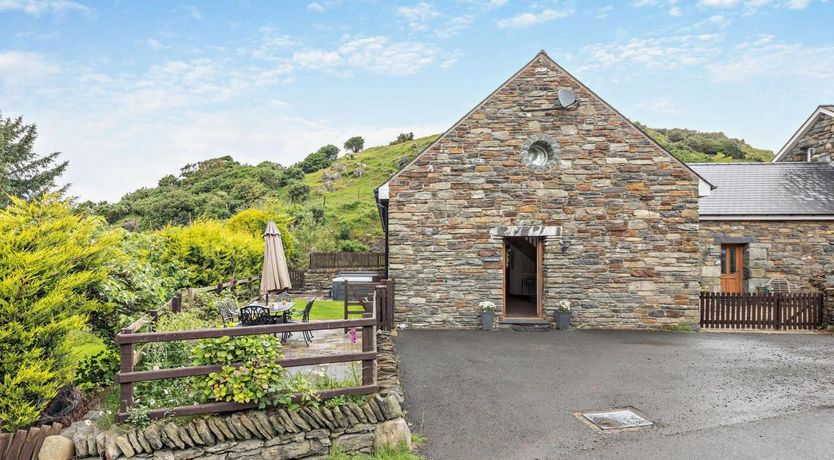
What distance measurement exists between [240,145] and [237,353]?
60894 mm

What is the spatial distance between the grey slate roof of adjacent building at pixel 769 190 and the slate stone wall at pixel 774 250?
44 centimetres

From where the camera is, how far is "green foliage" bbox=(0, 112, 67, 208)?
3074 centimetres

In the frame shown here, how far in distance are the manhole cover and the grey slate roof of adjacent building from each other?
10.6 meters

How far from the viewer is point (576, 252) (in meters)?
11.4

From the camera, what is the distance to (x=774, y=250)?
14148 millimetres

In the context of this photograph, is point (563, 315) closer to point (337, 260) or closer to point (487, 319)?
point (487, 319)

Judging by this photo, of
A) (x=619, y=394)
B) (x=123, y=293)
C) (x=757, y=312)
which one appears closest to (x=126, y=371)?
(x=123, y=293)

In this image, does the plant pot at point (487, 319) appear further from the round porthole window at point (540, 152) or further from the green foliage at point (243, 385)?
the green foliage at point (243, 385)

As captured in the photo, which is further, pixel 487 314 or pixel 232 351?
pixel 487 314

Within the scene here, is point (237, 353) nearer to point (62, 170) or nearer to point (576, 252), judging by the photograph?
point (576, 252)

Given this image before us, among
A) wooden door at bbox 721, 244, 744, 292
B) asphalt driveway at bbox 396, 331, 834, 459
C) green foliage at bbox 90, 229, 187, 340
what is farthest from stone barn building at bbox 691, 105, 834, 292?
green foliage at bbox 90, 229, 187, 340

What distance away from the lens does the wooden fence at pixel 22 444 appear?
417 cm

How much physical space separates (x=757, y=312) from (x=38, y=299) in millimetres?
15235

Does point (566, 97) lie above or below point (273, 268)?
above
